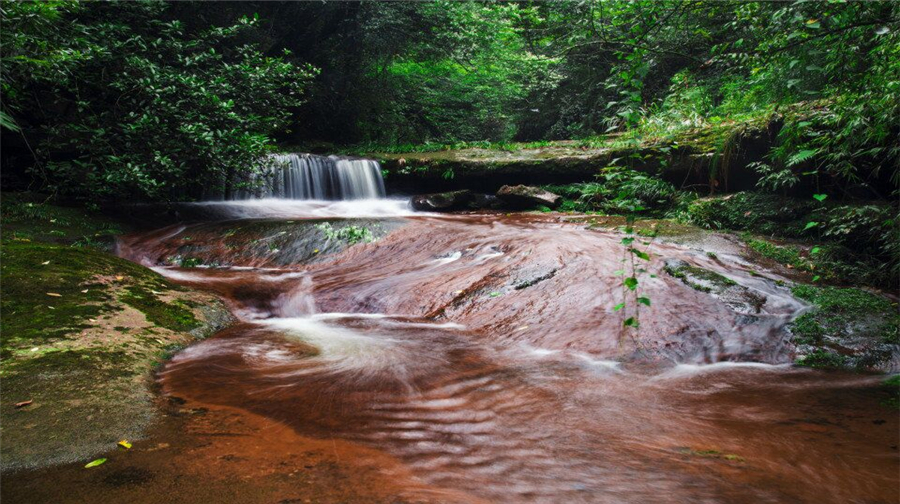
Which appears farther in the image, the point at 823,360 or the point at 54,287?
the point at 54,287

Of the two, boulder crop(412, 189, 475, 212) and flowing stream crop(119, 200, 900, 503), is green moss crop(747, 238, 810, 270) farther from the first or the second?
boulder crop(412, 189, 475, 212)

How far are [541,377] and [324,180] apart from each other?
29.9 ft

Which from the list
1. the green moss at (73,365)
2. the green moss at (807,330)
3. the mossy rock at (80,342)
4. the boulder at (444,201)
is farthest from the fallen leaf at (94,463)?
the boulder at (444,201)

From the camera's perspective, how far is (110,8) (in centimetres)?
787

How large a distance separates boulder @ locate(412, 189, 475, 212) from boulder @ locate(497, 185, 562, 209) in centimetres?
76

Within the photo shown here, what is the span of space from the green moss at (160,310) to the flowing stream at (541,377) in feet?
1.27

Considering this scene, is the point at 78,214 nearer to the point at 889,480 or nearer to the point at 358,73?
the point at 358,73

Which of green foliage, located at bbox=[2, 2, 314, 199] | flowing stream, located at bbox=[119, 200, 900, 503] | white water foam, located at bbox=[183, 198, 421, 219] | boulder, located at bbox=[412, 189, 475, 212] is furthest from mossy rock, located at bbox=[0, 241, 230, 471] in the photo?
boulder, located at bbox=[412, 189, 475, 212]

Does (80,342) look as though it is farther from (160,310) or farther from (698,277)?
(698,277)

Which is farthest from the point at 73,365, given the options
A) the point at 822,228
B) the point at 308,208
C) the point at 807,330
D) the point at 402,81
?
the point at 402,81

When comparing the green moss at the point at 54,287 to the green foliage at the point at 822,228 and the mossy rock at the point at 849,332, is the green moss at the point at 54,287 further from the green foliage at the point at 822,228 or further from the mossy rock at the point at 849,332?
the green foliage at the point at 822,228

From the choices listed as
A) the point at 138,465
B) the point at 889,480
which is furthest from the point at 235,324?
the point at 889,480

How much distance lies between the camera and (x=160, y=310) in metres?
4.22

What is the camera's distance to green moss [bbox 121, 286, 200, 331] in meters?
4.05
